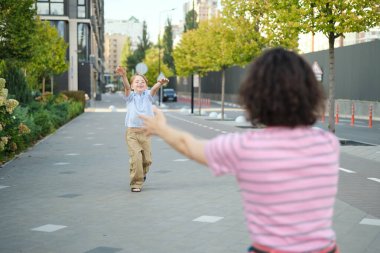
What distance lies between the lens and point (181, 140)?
7.99 ft

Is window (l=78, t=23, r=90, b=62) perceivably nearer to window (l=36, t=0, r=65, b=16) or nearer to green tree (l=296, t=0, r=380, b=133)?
window (l=36, t=0, r=65, b=16)

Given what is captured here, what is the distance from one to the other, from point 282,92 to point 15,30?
1769 centimetres

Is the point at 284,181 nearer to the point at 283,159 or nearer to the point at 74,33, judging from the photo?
the point at 283,159

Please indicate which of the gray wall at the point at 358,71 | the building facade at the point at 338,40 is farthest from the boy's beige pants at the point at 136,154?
the building facade at the point at 338,40

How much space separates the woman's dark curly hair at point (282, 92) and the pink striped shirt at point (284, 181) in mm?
60

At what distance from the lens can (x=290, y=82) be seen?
7.61 ft

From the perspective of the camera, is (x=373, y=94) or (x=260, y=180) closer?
(x=260, y=180)

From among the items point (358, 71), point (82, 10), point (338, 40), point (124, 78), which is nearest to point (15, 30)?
point (124, 78)

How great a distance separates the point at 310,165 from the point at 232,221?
4.76 metres

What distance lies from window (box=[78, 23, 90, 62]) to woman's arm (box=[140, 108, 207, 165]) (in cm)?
→ 6083

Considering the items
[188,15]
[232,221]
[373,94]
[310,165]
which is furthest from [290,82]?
[188,15]

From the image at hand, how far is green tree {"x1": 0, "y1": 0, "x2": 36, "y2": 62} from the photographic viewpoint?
1877cm

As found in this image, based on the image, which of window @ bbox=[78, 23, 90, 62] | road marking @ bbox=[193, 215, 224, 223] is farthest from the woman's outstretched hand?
window @ bbox=[78, 23, 90, 62]

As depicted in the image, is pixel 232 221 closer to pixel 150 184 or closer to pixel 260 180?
pixel 150 184
